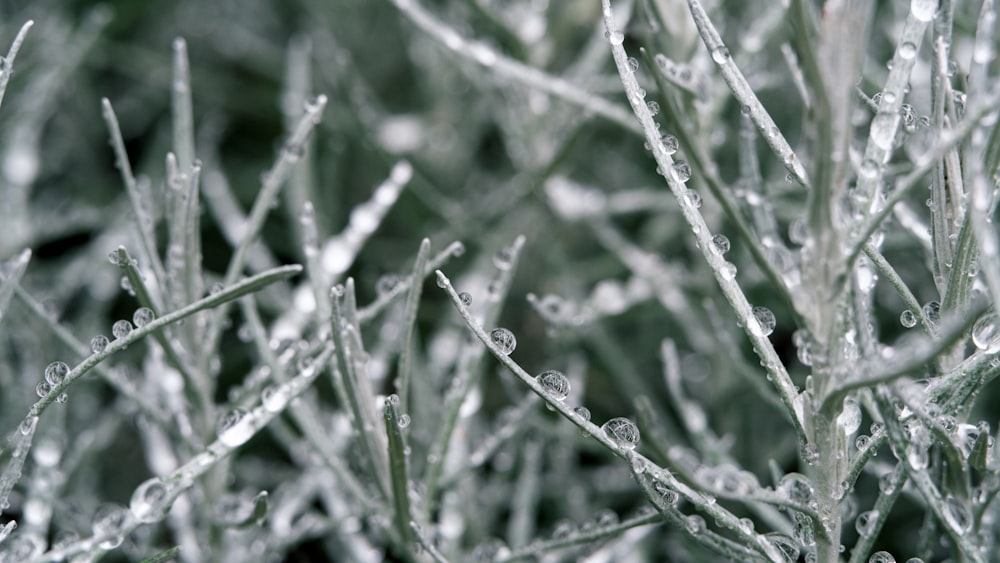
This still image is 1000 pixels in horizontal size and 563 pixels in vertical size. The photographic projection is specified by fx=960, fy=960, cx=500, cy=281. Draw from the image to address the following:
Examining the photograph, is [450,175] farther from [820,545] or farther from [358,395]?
[820,545]

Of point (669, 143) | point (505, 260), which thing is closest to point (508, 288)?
point (505, 260)

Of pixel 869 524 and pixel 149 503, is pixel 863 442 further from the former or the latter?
pixel 149 503

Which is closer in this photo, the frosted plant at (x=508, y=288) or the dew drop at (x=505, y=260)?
the frosted plant at (x=508, y=288)

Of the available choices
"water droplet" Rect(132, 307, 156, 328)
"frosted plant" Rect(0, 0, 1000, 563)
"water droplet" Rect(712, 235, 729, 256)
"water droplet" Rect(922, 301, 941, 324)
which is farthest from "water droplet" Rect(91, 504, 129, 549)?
"water droplet" Rect(922, 301, 941, 324)

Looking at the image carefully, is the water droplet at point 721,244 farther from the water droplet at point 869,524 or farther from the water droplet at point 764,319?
the water droplet at point 869,524

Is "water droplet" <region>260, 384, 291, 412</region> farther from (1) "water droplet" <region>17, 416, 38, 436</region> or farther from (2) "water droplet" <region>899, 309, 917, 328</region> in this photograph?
(2) "water droplet" <region>899, 309, 917, 328</region>

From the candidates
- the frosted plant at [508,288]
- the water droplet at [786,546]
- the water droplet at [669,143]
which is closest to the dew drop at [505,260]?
the frosted plant at [508,288]
